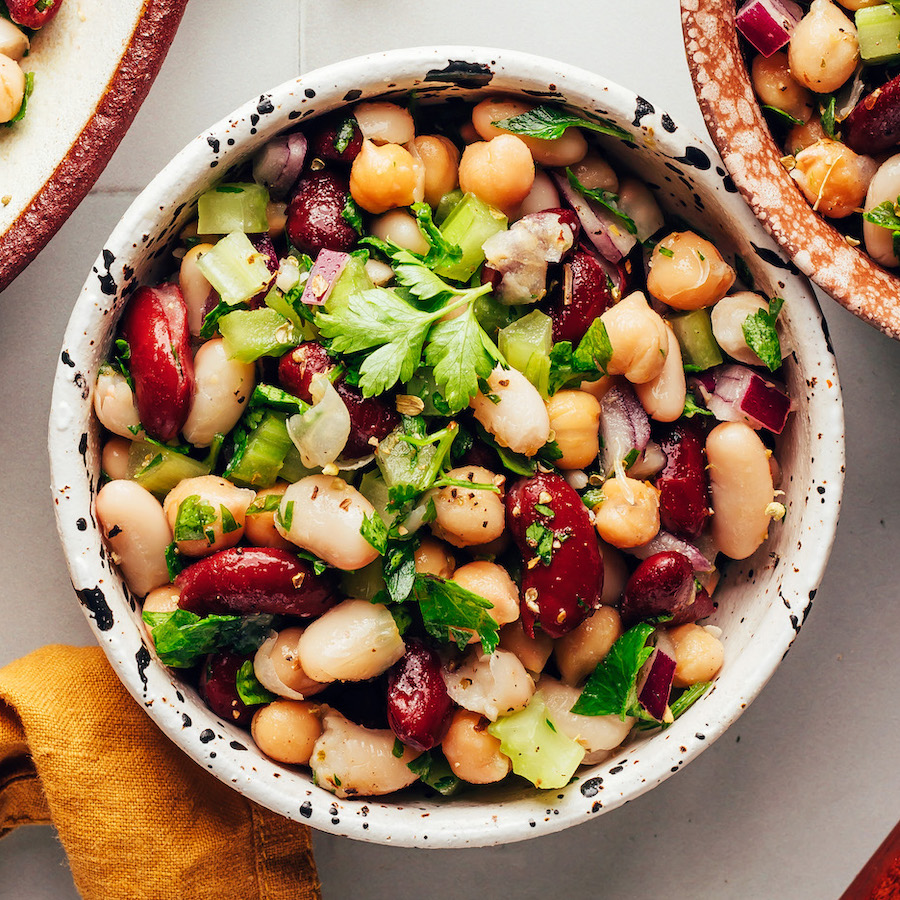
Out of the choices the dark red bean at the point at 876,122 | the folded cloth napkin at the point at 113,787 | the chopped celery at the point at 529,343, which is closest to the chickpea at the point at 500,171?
the chopped celery at the point at 529,343

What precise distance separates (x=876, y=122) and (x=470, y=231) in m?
0.42

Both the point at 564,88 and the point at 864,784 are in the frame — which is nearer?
the point at 564,88

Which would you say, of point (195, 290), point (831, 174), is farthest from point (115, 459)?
point (831, 174)

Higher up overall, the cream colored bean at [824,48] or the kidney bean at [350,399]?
the cream colored bean at [824,48]

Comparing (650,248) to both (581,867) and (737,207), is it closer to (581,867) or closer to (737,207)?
(737,207)

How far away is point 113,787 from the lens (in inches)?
43.7

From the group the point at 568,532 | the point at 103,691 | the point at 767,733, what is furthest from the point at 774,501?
the point at 103,691

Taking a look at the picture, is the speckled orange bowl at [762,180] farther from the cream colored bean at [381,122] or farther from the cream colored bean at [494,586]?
the cream colored bean at [494,586]

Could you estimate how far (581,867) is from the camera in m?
1.27

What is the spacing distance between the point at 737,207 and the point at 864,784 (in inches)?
31.6

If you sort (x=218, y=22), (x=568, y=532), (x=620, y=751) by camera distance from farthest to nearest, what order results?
(x=218, y=22)
(x=620, y=751)
(x=568, y=532)

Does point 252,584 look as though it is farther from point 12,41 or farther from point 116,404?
point 12,41

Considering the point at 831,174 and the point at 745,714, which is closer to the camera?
the point at 831,174

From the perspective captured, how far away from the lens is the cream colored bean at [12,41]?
3.41 ft
